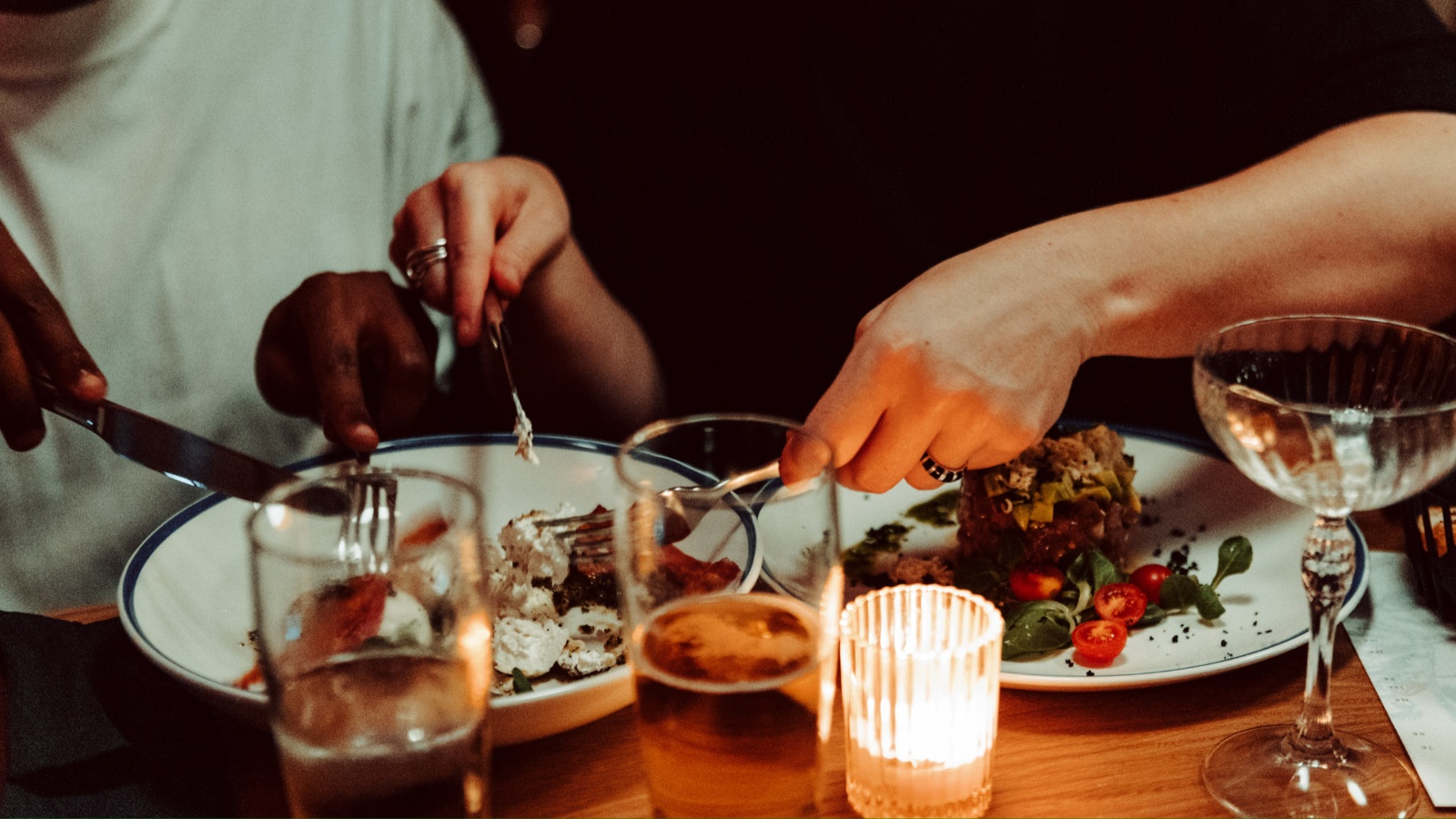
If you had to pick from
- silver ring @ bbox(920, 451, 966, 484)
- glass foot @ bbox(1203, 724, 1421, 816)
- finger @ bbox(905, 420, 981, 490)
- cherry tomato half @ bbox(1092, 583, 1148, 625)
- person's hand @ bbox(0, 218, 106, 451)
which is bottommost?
glass foot @ bbox(1203, 724, 1421, 816)

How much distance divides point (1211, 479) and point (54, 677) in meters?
1.06

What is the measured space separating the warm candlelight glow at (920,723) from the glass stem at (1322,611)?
0.20m

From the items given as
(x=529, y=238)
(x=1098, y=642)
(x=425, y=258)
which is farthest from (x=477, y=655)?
(x=529, y=238)

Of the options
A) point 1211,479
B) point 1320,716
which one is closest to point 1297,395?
point 1320,716

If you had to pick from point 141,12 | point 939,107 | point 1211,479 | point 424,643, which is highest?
point 141,12

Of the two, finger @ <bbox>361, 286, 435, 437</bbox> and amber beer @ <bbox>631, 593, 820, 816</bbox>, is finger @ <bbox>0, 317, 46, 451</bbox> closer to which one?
finger @ <bbox>361, 286, 435, 437</bbox>

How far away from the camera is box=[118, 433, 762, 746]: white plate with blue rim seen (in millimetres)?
692

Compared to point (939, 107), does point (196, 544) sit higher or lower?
lower

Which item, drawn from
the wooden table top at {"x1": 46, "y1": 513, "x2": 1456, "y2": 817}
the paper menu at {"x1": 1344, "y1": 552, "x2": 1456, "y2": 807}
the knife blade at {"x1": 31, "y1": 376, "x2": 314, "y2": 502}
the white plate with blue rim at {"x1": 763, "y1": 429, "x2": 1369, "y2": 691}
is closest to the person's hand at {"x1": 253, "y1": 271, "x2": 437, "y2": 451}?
the knife blade at {"x1": 31, "y1": 376, "x2": 314, "y2": 502}

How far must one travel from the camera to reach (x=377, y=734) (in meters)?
0.53

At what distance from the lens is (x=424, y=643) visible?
53cm

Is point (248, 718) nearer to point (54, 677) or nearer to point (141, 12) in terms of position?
point (54, 677)

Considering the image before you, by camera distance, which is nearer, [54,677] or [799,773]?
[799,773]

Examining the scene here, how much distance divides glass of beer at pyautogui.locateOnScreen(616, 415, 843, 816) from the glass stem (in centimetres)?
32
